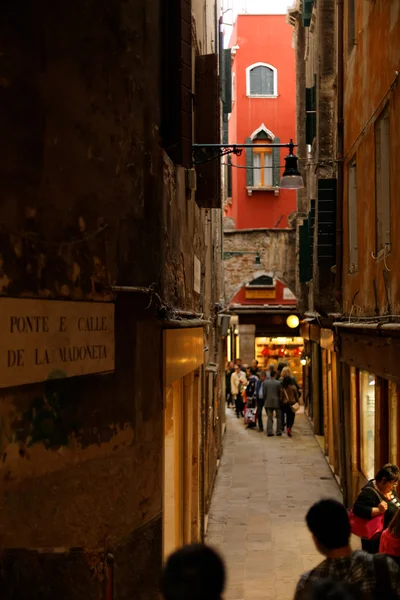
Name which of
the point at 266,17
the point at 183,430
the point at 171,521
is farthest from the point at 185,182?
the point at 266,17

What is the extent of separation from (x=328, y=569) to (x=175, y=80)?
4.42 meters

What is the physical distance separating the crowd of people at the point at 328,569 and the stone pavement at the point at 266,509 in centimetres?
502

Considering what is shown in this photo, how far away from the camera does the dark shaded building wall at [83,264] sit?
205 inches

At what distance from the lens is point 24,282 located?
5137 millimetres

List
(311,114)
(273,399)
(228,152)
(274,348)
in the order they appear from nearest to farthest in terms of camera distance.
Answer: (228,152) → (311,114) → (273,399) → (274,348)

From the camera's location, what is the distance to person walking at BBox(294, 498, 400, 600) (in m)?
4.09

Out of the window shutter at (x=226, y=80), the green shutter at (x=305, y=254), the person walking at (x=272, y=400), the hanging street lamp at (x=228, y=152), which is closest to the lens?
the hanging street lamp at (x=228, y=152)

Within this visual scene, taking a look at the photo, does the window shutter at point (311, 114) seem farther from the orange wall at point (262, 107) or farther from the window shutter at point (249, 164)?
the orange wall at point (262, 107)

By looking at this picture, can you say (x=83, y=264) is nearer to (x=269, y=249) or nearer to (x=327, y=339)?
(x=327, y=339)

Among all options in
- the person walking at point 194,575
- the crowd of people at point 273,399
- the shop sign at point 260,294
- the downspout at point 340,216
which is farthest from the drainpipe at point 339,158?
the shop sign at point 260,294

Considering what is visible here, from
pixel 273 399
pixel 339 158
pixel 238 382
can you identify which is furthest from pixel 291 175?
pixel 238 382

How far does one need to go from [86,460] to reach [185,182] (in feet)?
14.7

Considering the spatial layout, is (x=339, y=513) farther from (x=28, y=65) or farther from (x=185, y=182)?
(x=185, y=182)

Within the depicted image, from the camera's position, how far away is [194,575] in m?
3.30
